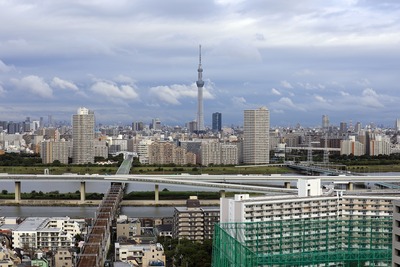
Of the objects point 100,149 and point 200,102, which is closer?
point 100,149

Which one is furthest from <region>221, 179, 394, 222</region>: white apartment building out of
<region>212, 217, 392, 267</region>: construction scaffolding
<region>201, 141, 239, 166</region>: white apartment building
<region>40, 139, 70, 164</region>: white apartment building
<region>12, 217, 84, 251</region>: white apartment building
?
<region>40, 139, 70, 164</region>: white apartment building

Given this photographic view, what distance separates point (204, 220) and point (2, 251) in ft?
8.11

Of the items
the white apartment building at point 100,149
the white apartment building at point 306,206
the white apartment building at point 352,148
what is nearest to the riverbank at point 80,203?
the white apartment building at point 306,206

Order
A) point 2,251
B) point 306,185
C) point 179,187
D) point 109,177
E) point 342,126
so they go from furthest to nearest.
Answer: point 342,126, point 179,187, point 109,177, point 306,185, point 2,251

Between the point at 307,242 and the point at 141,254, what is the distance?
6.72 ft

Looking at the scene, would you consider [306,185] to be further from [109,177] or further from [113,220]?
[109,177]

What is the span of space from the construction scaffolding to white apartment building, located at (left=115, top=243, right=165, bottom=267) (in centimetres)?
132

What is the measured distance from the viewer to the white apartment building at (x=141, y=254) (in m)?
6.91

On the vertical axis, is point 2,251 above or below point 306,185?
below

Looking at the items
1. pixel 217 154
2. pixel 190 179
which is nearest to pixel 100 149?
pixel 217 154

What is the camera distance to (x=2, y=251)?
7.06 metres

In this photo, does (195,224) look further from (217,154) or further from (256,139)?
(256,139)

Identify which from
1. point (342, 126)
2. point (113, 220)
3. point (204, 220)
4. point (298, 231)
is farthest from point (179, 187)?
point (342, 126)

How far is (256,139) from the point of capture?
971 inches
